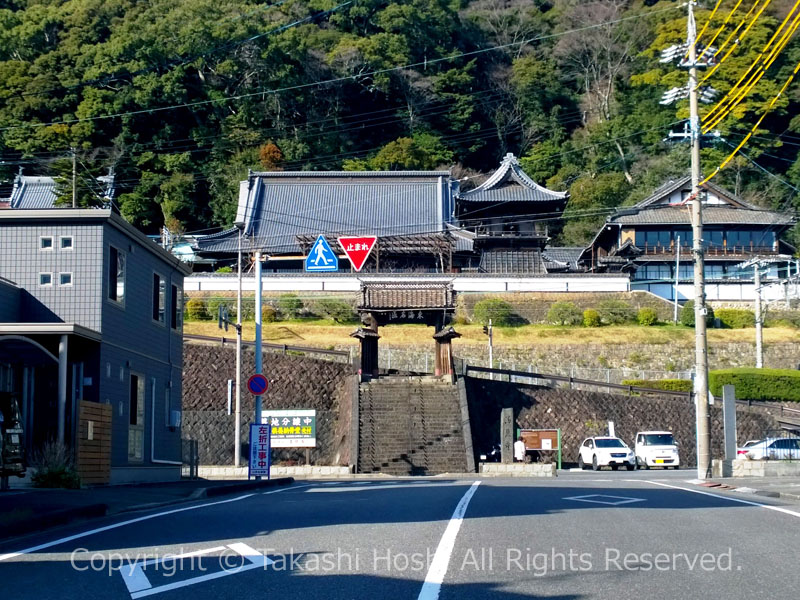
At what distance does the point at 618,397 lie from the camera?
43031 millimetres

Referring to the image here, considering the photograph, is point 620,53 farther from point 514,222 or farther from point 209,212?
point 209,212

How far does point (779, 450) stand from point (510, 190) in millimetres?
35546

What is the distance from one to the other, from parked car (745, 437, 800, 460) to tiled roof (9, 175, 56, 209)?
51397 millimetres

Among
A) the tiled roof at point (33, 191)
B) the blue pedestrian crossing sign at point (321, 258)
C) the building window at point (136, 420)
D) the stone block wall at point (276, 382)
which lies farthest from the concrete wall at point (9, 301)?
the tiled roof at point (33, 191)

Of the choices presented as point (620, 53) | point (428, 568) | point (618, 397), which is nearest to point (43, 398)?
point (428, 568)

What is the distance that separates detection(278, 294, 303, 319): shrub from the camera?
179ft

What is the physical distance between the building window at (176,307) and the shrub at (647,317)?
108 feet

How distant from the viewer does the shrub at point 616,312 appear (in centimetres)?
5484

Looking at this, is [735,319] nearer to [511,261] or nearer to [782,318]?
[782,318]

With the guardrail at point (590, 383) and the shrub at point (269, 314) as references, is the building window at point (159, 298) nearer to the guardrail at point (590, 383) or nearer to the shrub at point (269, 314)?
the guardrail at point (590, 383)

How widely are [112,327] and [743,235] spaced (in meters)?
55.0

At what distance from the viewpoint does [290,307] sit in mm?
54844

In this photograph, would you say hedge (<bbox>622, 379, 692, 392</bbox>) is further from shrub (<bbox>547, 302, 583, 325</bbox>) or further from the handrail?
the handrail

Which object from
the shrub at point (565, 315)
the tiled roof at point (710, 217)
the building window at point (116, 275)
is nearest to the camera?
the building window at point (116, 275)
